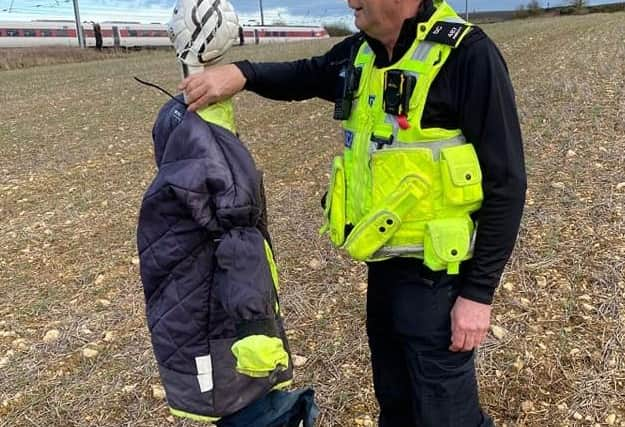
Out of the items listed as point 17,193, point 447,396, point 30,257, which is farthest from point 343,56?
point 17,193

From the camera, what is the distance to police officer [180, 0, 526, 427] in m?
1.98

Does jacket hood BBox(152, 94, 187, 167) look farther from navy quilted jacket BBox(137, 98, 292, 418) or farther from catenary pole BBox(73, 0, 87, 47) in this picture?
catenary pole BBox(73, 0, 87, 47)

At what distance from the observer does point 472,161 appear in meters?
1.99

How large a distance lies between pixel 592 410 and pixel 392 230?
6.20 ft

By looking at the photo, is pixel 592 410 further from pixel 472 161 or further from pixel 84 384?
pixel 84 384

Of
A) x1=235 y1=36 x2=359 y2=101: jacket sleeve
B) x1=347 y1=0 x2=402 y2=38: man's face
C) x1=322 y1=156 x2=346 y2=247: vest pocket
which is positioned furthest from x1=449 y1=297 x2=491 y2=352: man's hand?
x1=235 y1=36 x2=359 y2=101: jacket sleeve

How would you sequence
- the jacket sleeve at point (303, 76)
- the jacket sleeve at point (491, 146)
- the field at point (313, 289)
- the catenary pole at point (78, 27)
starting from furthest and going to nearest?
the catenary pole at point (78, 27) → the field at point (313, 289) → the jacket sleeve at point (303, 76) → the jacket sleeve at point (491, 146)

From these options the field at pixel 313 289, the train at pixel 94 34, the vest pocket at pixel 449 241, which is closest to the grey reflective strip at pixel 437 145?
the vest pocket at pixel 449 241

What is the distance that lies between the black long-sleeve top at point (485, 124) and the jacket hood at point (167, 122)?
0.73m

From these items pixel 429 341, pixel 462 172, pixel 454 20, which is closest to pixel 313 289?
pixel 429 341

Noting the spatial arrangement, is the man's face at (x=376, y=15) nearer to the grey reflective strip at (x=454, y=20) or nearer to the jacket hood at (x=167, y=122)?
the grey reflective strip at (x=454, y=20)

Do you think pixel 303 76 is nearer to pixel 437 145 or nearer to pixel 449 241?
pixel 437 145

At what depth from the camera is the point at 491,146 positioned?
1.98 meters

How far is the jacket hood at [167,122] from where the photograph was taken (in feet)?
7.39
